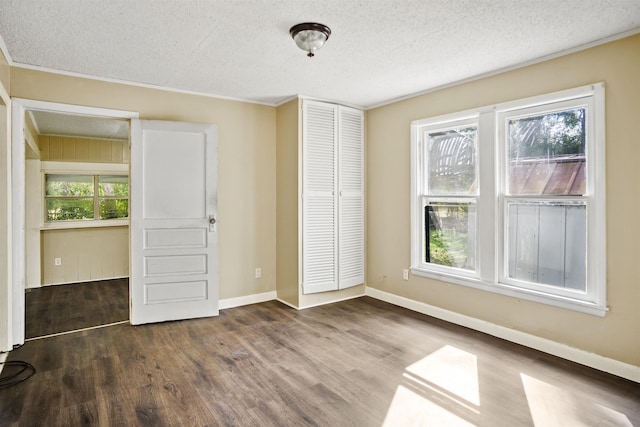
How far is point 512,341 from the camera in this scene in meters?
3.24

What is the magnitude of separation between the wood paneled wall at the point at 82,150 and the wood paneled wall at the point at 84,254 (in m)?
1.13

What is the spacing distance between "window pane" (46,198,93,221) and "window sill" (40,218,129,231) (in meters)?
0.12

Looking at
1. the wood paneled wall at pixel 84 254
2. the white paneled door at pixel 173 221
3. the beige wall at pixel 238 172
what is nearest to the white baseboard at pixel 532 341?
the beige wall at pixel 238 172

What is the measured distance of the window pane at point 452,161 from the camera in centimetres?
366

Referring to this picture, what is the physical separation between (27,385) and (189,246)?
1740 mm

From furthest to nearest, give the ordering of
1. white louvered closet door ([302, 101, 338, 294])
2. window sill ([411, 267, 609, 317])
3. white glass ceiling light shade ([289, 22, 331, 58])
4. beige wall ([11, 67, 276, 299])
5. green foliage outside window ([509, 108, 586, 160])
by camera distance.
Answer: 1. white louvered closet door ([302, 101, 338, 294])
2. beige wall ([11, 67, 276, 299])
3. green foliage outside window ([509, 108, 586, 160])
4. window sill ([411, 267, 609, 317])
5. white glass ceiling light shade ([289, 22, 331, 58])

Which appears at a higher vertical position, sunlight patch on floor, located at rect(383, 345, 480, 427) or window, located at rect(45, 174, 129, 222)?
window, located at rect(45, 174, 129, 222)

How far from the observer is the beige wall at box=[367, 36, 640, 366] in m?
2.58

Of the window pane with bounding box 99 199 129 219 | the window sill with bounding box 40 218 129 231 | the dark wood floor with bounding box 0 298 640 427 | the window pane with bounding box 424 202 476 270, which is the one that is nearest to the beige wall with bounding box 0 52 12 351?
the dark wood floor with bounding box 0 298 640 427

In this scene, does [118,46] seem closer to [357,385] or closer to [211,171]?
[211,171]

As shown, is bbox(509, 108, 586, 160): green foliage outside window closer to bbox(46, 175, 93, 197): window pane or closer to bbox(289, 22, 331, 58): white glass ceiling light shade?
bbox(289, 22, 331, 58): white glass ceiling light shade

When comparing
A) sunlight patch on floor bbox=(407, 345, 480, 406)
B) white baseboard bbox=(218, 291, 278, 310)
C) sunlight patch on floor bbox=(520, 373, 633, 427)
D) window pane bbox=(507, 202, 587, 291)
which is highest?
window pane bbox=(507, 202, 587, 291)

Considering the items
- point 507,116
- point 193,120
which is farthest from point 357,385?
point 193,120

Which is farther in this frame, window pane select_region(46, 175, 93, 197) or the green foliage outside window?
window pane select_region(46, 175, 93, 197)
